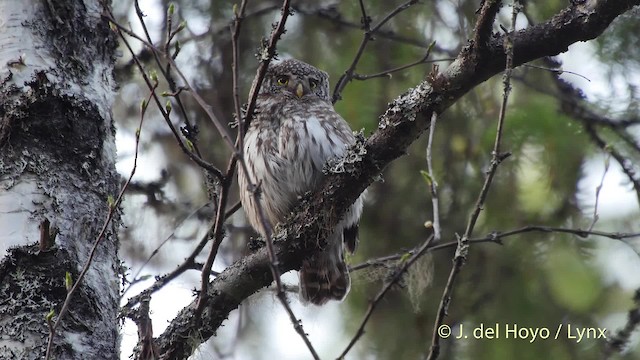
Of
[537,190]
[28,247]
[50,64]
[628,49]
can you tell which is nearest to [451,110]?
[537,190]

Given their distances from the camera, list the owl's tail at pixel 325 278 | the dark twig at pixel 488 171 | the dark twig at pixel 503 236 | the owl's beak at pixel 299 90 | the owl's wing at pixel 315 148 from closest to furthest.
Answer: the dark twig at pixel 488 171 < the dark twig at pixel 503 236 < the owl's wing at pixel 315 148 < the owl's tail at pixel 325 278 < the owl's beak at pixel 299 90

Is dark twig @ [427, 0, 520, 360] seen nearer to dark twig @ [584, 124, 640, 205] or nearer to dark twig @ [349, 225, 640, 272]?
dark twig @ [349, 225, 640, 272]

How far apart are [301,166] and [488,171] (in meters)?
1.63

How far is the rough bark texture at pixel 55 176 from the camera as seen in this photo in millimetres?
2439

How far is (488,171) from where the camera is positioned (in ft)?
7.04

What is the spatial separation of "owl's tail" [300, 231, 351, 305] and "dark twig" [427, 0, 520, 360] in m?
→ 1.66

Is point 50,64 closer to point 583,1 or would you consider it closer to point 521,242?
point 583,1

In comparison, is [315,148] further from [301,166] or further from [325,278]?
[325,278]

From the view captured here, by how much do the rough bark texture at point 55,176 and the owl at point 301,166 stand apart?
3.26 ft

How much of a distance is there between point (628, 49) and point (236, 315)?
8.46 feet

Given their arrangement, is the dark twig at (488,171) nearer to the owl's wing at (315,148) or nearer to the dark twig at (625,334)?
the owl's wing at (315,148)

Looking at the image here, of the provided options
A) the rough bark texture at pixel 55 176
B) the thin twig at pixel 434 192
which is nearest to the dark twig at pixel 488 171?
the thin twig at pixel 434 192

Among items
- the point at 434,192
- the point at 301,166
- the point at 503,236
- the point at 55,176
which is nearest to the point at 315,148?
the point at 301,166

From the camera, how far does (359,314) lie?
4254 mm
